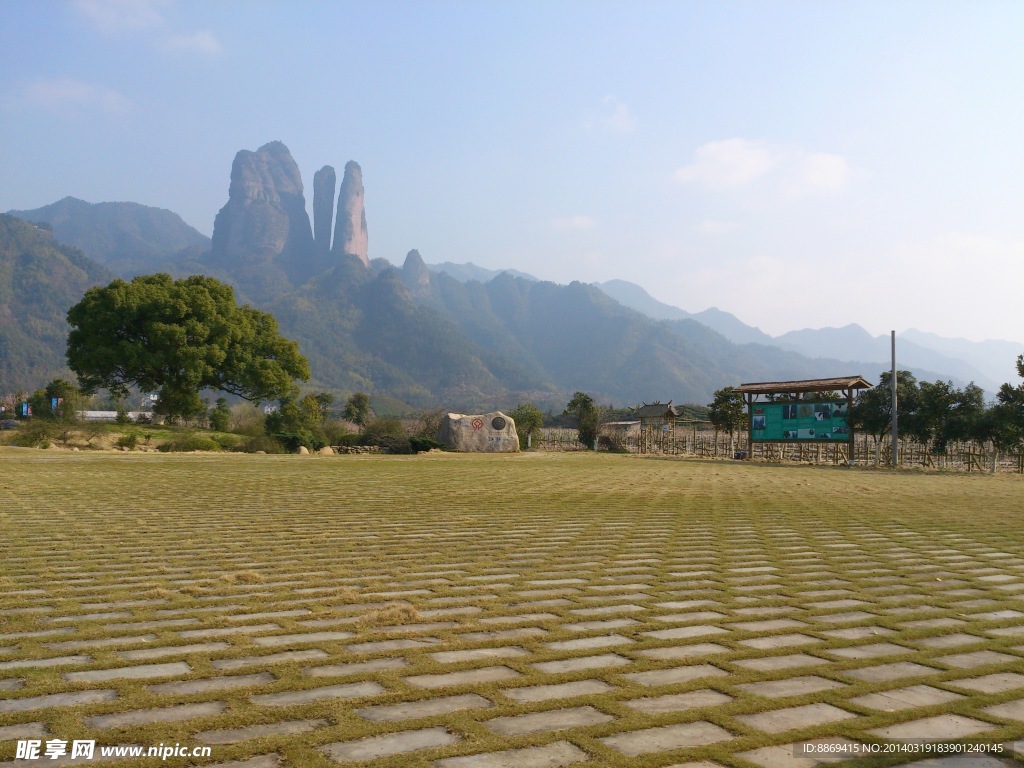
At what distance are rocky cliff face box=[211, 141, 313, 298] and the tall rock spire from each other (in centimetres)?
239

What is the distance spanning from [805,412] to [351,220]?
158986 millimetres

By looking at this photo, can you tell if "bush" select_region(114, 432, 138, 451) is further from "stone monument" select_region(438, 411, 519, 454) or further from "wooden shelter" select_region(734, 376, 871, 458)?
"wooden shelter" select_region(734, 376, 871, 458)

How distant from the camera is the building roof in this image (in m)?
33.2

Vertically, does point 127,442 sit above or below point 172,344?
below

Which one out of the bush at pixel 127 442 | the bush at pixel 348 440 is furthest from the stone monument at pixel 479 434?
the bush at pixel 127 442

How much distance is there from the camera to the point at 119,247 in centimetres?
18975

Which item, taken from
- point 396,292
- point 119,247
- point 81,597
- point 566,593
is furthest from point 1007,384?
point 119,247

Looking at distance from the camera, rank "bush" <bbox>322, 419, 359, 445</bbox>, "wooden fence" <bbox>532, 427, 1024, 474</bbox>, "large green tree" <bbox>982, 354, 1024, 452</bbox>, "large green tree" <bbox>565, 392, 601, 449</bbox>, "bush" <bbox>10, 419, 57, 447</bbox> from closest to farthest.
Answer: "bush" <bbox>10, 419, 57, 447</bbox> → "large green tree" <bbox>982, 354, 1024, 452</bbox> → "wooden fence" <bbox>532, 427, 1024, 474</bbox> → "bush" <bbox>322, 419, 359, 445</bbox> → "large green tree" <bbox>565, 392, 601, 449</bbox>

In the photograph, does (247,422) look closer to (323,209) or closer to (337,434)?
(337,434)

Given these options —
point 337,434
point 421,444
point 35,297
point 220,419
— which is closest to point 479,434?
point 421,444

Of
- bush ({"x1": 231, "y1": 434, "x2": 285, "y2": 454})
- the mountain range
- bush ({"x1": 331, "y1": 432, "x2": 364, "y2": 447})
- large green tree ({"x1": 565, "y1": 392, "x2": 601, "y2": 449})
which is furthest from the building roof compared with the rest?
the mountain range

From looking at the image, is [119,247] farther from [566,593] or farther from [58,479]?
[566,593]

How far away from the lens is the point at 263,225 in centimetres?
17400

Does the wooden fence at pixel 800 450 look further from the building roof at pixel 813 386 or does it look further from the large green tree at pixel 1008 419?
the building roof at pixel 813 386
